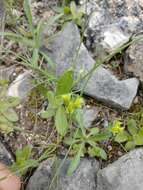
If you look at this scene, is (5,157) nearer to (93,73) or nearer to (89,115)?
(89,115)

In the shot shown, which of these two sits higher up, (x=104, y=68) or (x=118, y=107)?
(x=104, y=68)

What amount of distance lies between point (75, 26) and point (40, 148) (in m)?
0.61

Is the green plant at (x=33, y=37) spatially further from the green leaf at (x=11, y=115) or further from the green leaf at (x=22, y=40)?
the green leaf at (x=11, y=115)

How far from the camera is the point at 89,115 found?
189cm

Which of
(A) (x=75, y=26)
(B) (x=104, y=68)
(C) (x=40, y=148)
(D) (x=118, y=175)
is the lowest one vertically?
(D) (x=118, y=175)

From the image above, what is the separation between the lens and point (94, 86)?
191cm

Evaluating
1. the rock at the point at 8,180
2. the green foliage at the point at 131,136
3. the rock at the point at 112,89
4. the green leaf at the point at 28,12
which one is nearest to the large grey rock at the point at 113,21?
the rock at the point at 112,89

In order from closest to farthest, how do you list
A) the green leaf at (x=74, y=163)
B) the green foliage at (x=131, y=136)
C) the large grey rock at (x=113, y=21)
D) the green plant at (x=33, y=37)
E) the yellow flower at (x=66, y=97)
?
1. the yellow flower at (x=66, y=97)
2. the green leaf at (x=74, y=163)
3. the green foliage at (x=131, y=136)
4. the green plant at (x=33, y=37)
5. the large grey rock at (x=113, y=21)

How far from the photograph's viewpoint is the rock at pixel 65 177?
5.75 feet

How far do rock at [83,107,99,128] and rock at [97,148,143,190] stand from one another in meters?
0.21

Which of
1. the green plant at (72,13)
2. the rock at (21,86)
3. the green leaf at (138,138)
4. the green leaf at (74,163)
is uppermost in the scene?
the green plant at (72,13)

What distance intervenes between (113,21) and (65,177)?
31.2 inches

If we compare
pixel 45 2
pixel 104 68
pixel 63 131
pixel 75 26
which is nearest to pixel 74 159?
pixel 63 131

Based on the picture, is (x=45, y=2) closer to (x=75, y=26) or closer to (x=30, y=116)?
(x=75, y=26)
